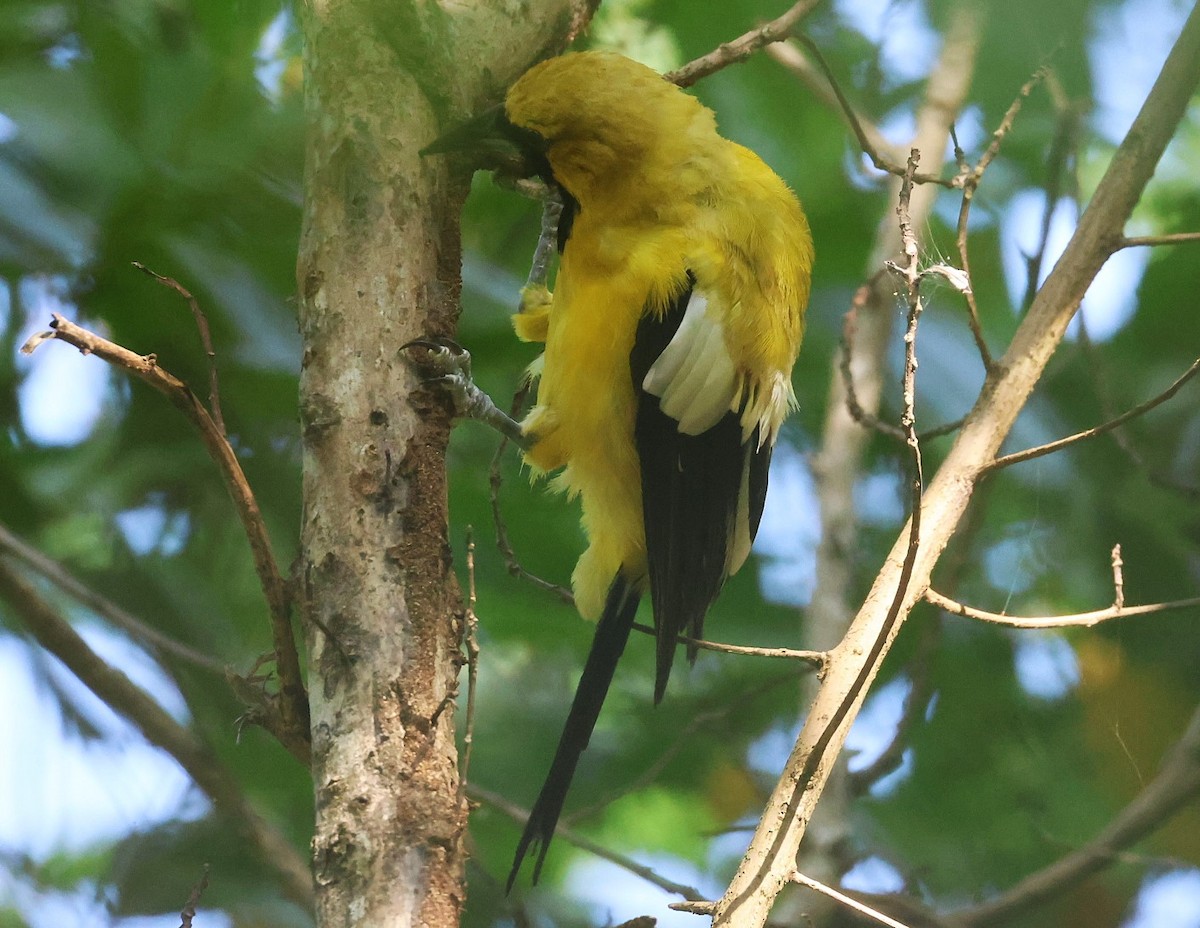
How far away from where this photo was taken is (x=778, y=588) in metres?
4.20

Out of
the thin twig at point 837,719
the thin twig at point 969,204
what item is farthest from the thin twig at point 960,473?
the thin twig at point 969,204

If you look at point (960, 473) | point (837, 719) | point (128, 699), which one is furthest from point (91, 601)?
point (960, 473)

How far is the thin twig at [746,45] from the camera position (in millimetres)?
2648

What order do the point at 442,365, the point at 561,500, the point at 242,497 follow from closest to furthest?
the point at 242,497 → the point at 442,365 → the point at 561,500

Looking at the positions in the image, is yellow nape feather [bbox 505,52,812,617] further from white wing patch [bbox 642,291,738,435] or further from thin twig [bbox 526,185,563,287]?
thin twig [bbox 526,185,563,287]

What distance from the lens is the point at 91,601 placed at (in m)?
2.79

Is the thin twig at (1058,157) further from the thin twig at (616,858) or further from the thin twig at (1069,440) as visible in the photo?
the thin twig at (616,858)

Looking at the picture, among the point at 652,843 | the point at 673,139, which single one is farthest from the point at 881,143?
the point at 652,843

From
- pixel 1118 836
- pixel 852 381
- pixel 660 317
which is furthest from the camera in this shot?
pixel 852 381

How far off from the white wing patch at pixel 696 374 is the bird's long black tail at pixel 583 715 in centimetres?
52

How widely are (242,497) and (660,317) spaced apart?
3.78 ft

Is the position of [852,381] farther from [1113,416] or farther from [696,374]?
[696,374]

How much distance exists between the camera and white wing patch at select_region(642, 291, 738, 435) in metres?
2.74

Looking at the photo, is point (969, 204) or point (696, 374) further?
point (696, 374)
